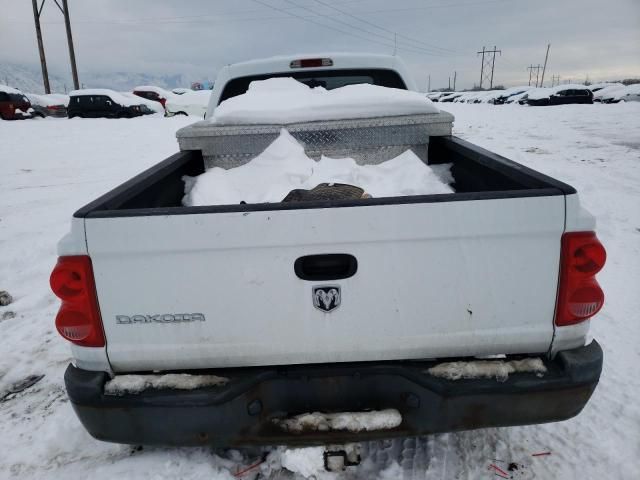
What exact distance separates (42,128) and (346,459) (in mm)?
20030

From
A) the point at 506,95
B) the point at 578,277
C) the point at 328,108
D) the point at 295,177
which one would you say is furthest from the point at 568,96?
the point at 578,277

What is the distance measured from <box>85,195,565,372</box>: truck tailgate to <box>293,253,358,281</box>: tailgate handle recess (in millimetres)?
24

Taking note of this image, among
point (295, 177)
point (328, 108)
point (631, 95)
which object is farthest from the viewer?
point (631, 95)

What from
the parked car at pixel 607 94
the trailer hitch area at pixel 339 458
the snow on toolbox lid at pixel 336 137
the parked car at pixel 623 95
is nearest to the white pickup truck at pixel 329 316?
the trailer hitch area at pixel 339 458

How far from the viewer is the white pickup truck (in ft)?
5.41

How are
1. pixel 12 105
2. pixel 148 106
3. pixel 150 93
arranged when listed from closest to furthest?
pixel 12 105
pixel 148 106
pixel 150 93

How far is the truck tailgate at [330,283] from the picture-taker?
5.39ft

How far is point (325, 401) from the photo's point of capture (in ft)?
5.93

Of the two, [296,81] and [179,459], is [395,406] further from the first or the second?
[296,81]

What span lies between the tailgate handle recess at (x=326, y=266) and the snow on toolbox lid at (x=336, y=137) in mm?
2008

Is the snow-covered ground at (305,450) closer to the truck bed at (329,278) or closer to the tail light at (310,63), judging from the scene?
the truck bed at (329,278)

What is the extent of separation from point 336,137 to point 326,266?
2024mm

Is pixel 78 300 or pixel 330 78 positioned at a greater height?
pixel 330 78

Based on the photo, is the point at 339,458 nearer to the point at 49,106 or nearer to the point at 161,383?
the point at 161,383
